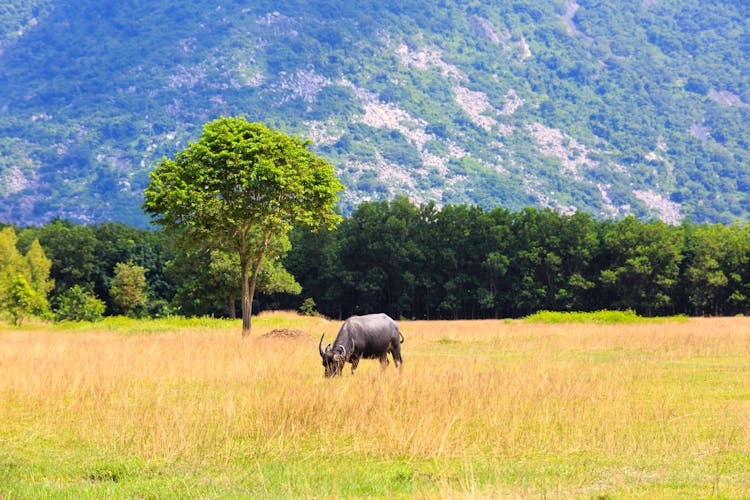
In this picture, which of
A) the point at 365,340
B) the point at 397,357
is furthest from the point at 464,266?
A: the point at 365,340

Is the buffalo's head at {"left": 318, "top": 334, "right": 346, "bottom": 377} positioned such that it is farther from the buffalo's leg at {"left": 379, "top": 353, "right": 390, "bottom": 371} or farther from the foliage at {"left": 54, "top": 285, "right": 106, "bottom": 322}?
the foliage at {"left": 54, "top": 285, "right": 106, "bottom": 322}

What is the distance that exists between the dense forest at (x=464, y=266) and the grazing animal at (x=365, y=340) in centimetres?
6629

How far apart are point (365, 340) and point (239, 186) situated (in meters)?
17.8

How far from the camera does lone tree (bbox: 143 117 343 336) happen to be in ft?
125

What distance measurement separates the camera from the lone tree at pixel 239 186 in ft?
125

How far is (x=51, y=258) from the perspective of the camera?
382ft

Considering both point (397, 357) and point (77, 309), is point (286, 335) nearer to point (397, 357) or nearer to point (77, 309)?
point (397, 357)

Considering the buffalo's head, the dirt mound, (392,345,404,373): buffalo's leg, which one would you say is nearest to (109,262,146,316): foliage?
the dirt mound

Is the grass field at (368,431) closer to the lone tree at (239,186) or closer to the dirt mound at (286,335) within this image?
the dirt mound at (286,335)

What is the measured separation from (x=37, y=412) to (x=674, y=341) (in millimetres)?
26234

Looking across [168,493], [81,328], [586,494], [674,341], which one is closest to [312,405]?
[168,493]

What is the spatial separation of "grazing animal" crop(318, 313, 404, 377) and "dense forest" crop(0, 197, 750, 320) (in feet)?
217

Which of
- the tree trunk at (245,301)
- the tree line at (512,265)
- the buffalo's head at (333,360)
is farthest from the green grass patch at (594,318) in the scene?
the buffalo's head at (333,360)

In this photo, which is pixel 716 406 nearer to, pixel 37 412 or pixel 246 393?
pixel 246 393
